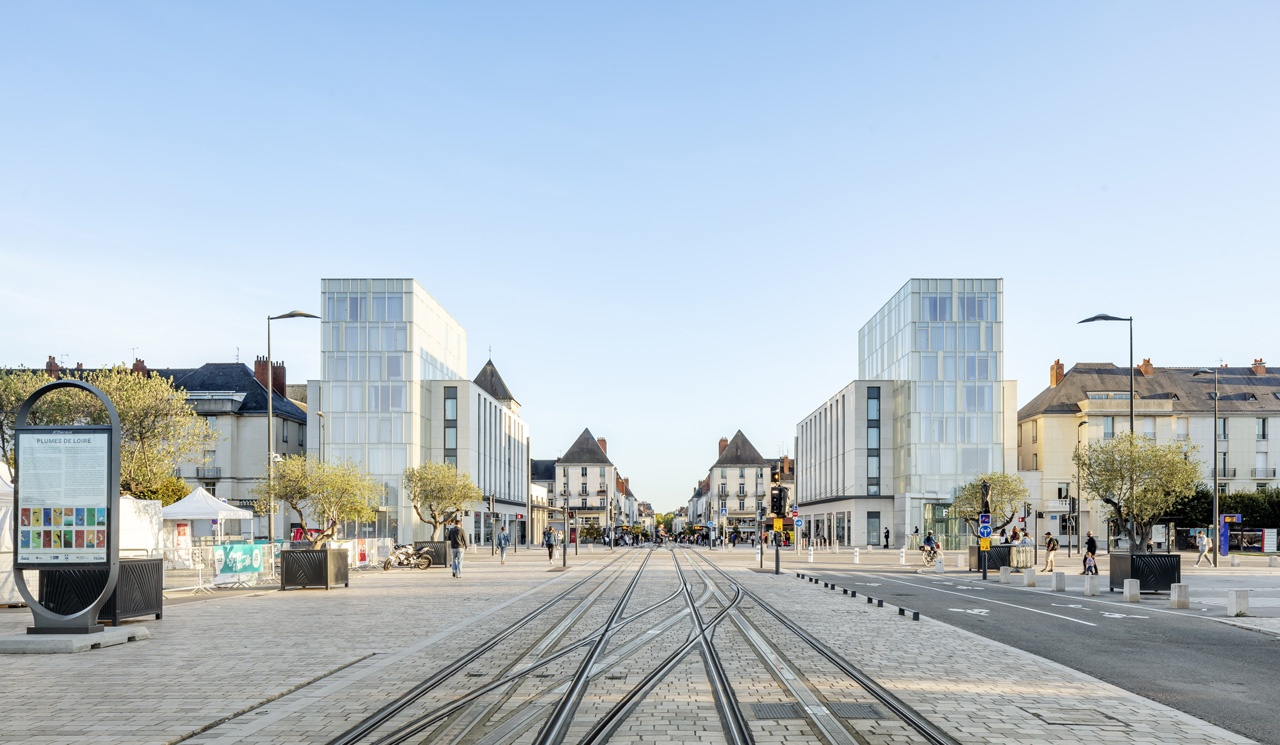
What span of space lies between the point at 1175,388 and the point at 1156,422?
5.75 meters

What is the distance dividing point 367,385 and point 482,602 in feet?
165

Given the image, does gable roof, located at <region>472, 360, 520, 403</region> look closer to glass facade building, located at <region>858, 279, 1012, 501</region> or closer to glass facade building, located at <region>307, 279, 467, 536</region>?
glass facade building, located at <region>307, 279, 467, 536</region>

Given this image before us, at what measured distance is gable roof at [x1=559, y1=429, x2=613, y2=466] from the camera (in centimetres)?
15375

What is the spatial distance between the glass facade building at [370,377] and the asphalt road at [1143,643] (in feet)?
158

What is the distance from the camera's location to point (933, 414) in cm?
7456

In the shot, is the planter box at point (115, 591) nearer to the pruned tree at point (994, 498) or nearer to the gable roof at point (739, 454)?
the pruned tree at point (994, 498)

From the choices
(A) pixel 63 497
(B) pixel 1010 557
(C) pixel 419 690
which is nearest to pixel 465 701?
(C) pixel 419 690

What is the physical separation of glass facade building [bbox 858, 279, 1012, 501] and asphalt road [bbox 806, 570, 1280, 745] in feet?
157

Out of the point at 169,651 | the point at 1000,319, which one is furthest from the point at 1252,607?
the point at 1000,319

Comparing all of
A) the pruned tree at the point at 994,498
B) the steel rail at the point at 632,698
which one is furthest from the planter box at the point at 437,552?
the pruned tree at the point at 994,498

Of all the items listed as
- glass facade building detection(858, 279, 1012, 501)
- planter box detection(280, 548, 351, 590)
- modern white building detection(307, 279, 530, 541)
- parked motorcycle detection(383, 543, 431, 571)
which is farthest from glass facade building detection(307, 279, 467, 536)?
planter box detection(280, 548, 351, 590)

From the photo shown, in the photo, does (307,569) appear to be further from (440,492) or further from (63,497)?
(440,492)

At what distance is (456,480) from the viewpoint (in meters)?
59.4

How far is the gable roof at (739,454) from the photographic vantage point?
504ft
